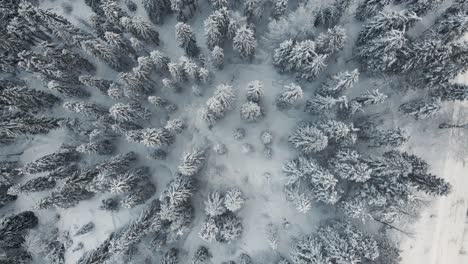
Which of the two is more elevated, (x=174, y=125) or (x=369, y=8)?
(x=369, y=8)

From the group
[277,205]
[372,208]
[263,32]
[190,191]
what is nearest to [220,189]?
[190,191]

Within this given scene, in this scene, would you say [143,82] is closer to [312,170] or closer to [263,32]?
[263,32]

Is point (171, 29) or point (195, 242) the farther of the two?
point (171, 29)

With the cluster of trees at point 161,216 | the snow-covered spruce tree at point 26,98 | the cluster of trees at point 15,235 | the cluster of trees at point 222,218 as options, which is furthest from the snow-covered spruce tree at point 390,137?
the cluster of trees at point 15,235

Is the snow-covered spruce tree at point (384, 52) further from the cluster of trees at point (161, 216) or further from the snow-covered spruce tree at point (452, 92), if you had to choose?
the cluster of trees at point (161, 216)

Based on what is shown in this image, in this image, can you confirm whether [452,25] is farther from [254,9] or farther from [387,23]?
[254,9]

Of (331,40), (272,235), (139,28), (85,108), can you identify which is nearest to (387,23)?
(331,40)
